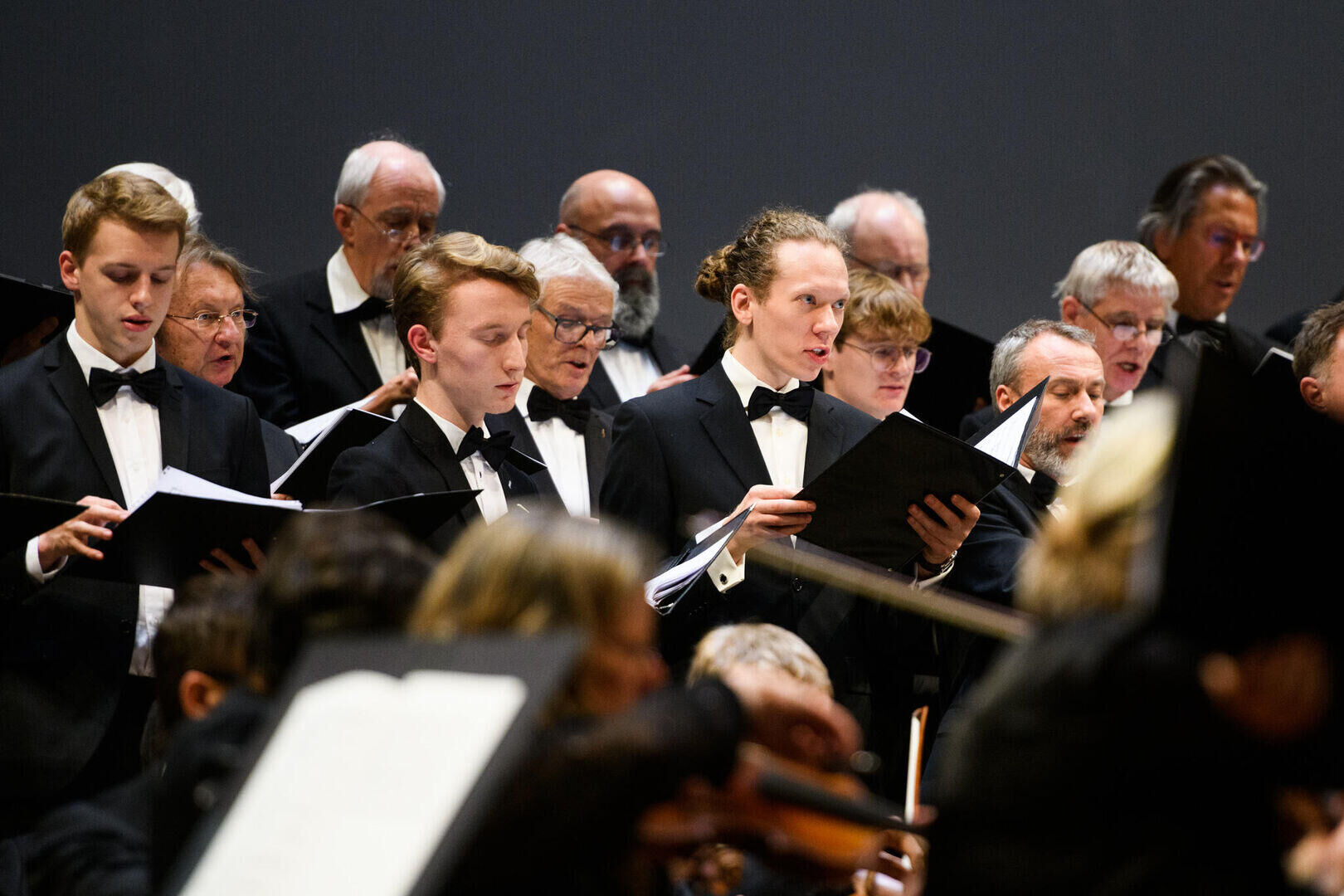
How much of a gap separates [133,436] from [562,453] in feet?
3.65

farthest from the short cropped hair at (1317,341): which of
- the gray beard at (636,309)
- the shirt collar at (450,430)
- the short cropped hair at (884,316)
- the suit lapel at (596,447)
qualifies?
the shirt collar at (450,430)

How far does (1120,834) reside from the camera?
1.54m

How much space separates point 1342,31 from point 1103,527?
210 inches

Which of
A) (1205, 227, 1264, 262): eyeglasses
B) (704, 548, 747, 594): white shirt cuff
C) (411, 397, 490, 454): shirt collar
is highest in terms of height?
(1205, 227, 1264, 262): eyeglasses

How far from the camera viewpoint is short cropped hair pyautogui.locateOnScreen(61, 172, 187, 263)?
121 inches

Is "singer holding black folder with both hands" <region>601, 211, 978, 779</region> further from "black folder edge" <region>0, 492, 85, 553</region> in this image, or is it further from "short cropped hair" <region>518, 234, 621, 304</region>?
"black folder edge" <region>0, 492, 85, 553</region>

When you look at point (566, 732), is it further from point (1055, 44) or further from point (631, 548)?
point (1055, 44)

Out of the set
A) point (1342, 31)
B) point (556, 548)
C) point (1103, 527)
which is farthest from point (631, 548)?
point (1342, 31)

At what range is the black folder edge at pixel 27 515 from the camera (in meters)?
2.45

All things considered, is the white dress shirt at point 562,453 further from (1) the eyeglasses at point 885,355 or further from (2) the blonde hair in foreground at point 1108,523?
(2) the blonde hair in foreground at point 1108,523

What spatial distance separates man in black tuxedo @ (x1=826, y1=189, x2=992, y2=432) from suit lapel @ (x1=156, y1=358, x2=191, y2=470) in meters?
2.17

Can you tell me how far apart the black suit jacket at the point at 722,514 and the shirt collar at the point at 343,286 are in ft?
3.97

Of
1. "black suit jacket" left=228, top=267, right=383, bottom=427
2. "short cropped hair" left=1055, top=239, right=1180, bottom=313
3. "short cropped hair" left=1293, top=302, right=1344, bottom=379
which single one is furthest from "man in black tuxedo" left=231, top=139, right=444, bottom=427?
"short cropped hair" left=1293, top=302, right=1344, bottom=379

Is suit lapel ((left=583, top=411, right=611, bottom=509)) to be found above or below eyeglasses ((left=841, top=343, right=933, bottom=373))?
below
